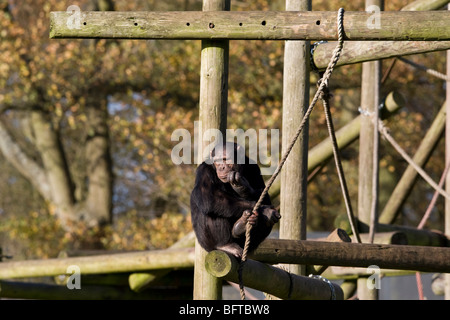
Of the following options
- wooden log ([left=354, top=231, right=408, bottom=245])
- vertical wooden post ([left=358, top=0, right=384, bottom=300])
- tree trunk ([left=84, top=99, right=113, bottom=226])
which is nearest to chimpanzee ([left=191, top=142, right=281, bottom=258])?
wooden log ([left=354, top=231, right=408, bottom=245])

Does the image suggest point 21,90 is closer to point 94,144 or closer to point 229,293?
point 94,144

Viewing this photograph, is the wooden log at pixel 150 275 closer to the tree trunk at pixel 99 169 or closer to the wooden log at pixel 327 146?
the wooden log at pixel 327 146

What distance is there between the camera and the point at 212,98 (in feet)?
13.6

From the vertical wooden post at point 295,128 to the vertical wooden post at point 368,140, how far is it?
1.25m

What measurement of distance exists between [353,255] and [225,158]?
3.14 ft

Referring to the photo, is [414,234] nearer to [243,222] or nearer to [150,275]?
[150,275]

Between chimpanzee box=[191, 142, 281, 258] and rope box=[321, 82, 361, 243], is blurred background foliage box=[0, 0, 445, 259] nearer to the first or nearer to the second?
rope box=[321, 82, 361, 243]

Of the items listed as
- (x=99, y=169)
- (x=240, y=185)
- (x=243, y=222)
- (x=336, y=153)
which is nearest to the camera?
(x=243, y=222)

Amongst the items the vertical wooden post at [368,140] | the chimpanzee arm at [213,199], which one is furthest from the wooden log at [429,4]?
the chimpanzee arm at [213,199]

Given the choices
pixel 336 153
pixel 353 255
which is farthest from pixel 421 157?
pixel 353 255

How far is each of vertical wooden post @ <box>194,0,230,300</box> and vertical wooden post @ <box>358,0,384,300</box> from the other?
218 centimetres

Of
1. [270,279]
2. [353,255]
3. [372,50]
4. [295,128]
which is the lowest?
[270,279]

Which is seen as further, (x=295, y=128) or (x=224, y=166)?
(x=295, y=128)

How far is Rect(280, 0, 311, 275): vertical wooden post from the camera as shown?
16.0ft
